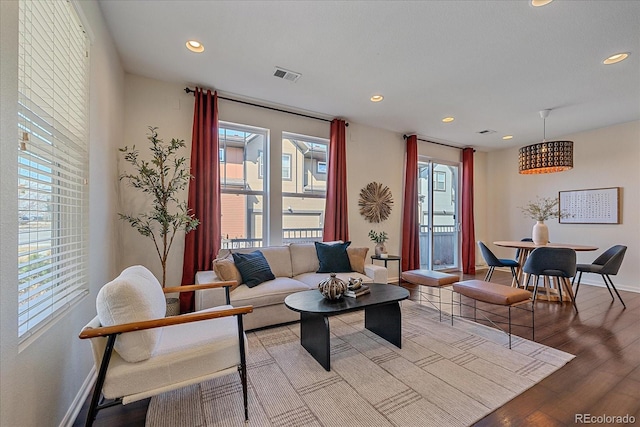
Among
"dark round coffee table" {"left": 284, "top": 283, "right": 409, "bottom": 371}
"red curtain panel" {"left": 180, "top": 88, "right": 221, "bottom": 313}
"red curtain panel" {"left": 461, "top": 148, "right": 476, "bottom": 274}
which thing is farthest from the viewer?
"red curtain panel" {"left": 461, "top": 148, "right": 476, "bottom": 274}

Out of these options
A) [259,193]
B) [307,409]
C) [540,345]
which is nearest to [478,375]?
[540,345]

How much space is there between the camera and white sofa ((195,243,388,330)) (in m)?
2.79

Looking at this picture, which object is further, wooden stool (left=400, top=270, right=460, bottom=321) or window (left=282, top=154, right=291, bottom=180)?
window (left=282, top=154, right=291, bottom=180)

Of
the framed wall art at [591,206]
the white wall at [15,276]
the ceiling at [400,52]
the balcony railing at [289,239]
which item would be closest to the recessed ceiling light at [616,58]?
the ceiling at [400,52]

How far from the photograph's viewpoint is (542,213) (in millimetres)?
4754

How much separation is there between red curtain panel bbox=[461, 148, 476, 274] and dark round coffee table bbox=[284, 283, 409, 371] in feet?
13.5

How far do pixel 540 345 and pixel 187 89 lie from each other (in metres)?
4.74

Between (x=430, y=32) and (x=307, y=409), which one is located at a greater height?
(x=430, y=32)

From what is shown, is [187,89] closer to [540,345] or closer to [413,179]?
[413,179]

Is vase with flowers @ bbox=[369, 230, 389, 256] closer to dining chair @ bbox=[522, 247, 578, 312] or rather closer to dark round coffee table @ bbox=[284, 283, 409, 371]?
dark round coffee table @ bbox=[284, 283, 409, 371]

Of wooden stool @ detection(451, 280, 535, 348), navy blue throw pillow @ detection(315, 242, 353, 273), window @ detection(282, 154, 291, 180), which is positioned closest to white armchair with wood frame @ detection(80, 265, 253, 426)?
navy blue throw pillow @ detection(315, 242, 353, 273)

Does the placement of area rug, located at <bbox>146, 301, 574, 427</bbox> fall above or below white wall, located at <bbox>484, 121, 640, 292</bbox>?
below

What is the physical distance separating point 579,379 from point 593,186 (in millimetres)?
4669

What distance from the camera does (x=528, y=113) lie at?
4.27 metres
